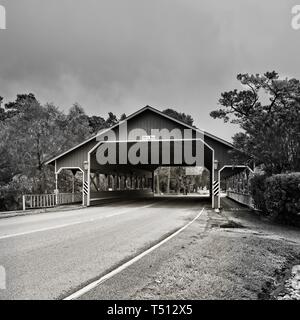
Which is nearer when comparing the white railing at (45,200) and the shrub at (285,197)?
the shrub at (285,197)

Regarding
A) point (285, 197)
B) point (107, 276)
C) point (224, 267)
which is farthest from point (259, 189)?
point (107, 276)

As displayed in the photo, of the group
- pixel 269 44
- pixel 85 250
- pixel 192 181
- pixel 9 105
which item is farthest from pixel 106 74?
pixel 192 181

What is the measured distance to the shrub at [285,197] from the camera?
34.1 ft

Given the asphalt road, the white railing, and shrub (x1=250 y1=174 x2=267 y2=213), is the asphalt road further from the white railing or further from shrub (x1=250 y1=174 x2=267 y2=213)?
the white railing

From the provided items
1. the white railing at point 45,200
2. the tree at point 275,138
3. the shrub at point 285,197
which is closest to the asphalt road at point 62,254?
the shrub at point 285,197

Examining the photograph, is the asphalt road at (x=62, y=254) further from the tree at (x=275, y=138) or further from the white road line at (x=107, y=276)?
the tree at (x=275, y=138)

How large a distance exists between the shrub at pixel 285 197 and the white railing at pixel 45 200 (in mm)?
13085

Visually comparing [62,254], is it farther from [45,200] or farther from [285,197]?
[45,200]

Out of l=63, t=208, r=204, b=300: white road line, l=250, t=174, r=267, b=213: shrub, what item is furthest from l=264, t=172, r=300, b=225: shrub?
l=63, t=208, r=204, b=300: white road line

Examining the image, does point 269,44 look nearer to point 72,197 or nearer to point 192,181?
point 72,197

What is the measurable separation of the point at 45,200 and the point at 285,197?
15.3 meters

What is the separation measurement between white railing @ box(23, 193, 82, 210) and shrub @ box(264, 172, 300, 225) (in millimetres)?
13085

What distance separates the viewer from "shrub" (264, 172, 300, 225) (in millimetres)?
10383
